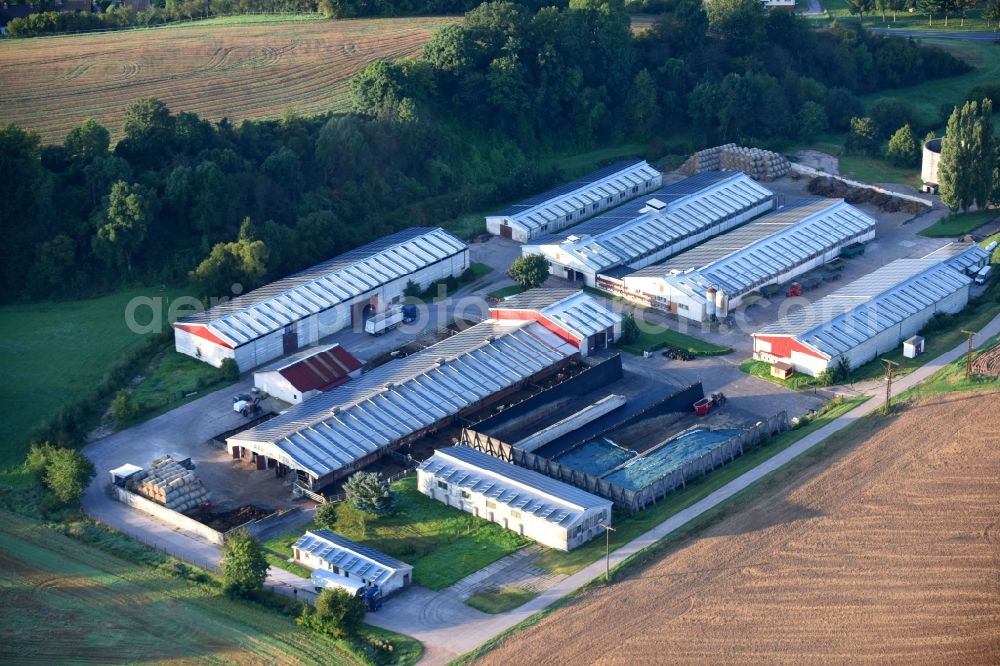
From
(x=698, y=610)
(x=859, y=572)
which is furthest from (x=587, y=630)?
(x=859, y=572)

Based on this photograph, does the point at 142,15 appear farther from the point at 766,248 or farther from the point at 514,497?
the point at 514,497

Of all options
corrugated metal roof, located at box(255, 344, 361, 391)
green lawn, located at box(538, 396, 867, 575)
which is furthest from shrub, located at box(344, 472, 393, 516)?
corrugated metal roof, located at box(255, 344, 361, 391)

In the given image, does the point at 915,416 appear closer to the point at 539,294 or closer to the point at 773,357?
the point at 773,357

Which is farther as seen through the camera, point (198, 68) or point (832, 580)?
point (198, 68)

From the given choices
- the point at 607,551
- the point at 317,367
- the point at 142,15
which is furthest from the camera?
the point at 142,15

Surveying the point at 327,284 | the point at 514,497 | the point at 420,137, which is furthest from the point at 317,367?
the point at 420,137

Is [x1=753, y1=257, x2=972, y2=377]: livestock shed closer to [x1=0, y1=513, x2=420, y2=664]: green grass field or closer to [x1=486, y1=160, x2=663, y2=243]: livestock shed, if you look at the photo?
[x1=486, y1=160, x2=663, y2=243]: livestock shed
